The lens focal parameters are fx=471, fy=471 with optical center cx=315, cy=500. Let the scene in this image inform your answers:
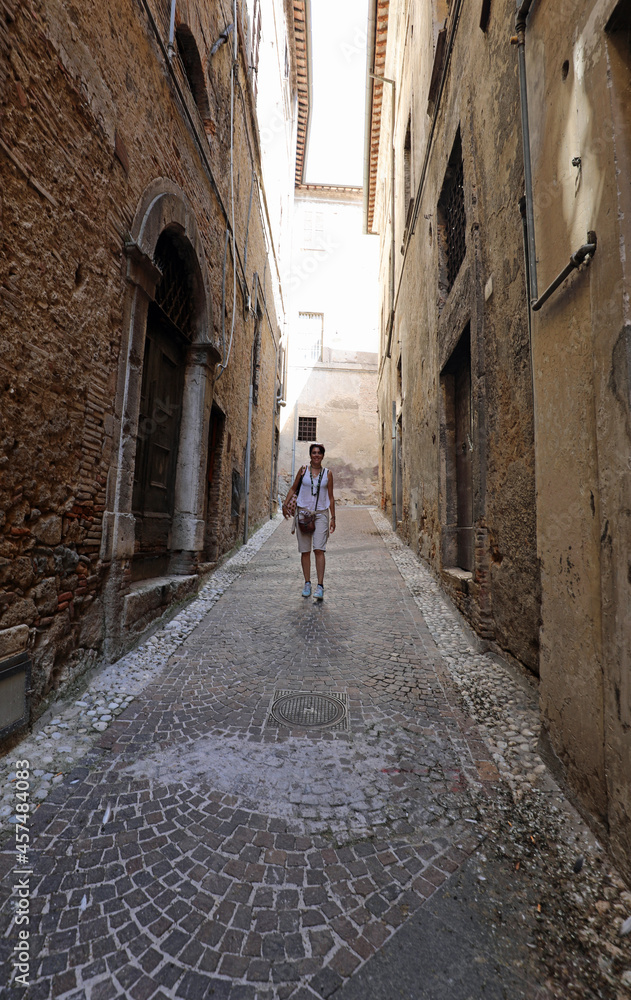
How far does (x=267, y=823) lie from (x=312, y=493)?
3.65 meters

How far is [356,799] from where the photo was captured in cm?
195

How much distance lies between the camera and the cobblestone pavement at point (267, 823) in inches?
51.2

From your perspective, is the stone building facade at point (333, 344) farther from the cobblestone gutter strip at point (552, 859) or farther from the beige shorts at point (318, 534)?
the cobblestone gutter strip at point (552, 859)

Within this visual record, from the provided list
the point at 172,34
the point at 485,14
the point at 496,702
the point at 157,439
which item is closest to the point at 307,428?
the point at 157,439

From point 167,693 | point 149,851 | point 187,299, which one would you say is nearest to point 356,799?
point 149,851

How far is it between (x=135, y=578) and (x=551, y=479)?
383 centimetres

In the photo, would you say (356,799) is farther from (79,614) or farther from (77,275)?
(77,275)

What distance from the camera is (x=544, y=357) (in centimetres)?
230

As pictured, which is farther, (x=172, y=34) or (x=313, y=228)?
(x=313, y=228)

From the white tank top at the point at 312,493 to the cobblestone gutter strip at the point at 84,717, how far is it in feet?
5.52

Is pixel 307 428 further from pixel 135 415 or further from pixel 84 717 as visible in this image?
pixel 84 717

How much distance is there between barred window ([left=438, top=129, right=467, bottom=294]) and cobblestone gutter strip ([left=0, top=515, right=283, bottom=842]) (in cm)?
493

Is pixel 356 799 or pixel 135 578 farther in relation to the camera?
pixel 135 578

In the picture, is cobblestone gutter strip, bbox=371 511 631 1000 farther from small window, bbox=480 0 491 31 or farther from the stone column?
small window, bbox=480 0 491 31
